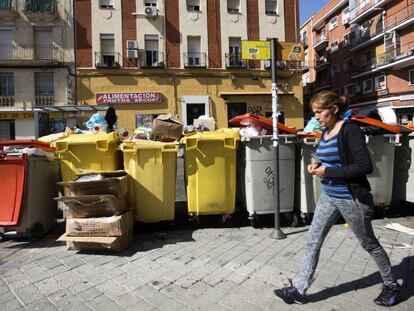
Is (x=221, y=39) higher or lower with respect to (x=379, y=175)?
higher

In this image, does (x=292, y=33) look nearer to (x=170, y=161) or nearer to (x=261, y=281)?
(x=170, y=161)

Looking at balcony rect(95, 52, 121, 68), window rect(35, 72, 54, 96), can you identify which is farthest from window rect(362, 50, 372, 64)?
window rect(35, 72, 54, 96)

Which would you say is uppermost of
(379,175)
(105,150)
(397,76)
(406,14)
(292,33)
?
(406,14)

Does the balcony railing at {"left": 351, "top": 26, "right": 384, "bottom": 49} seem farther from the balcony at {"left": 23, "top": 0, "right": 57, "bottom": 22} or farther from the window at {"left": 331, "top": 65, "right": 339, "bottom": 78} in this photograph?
the balcony at {"left": 23, "top": 0, "right": 57, "bottom": 22}

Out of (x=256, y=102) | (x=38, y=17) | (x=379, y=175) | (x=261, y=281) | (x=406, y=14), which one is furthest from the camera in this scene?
(x=406, y=14)

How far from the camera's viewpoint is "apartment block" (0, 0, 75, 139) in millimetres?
25656

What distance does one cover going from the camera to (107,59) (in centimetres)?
Result: 2616

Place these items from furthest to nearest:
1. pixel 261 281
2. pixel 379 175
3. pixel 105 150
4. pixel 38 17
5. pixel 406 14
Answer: pixel 406 14 < pixel 38 17 < pixel 379 175 < pixel 105 150 < pixel 261 281

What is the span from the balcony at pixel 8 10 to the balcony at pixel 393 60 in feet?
91.3

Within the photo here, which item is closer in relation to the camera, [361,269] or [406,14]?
[361,269]

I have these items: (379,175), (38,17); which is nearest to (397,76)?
(38,17)

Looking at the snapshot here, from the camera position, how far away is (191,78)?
88.1 feet

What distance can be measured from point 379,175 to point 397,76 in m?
30.5

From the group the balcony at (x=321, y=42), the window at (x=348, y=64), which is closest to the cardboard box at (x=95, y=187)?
the window at (x=348, y=64)
